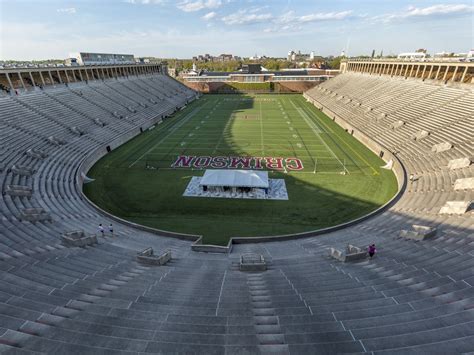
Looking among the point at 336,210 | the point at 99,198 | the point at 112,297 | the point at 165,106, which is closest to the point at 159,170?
the point at 99,198

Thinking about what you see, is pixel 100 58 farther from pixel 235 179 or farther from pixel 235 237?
pixel 235 237

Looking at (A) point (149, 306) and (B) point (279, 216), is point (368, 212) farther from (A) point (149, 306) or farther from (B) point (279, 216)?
(A) point (149, 306)

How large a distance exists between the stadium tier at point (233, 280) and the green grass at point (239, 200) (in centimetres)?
253

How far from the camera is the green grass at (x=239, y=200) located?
24.2 m

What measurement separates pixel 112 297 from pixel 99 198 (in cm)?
1878

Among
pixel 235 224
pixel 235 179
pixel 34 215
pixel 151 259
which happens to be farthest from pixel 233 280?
pixel 235 179

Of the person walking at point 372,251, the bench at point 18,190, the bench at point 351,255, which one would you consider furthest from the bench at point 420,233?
the bench at point 18,190

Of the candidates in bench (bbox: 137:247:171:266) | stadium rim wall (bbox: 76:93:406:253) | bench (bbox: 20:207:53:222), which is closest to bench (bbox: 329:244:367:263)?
stadium rim wall (bbox: 76:93:406:253)

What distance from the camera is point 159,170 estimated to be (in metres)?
34.6

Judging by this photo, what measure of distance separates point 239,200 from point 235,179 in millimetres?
2631

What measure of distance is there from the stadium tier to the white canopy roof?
8804mm

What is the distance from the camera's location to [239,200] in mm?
27469

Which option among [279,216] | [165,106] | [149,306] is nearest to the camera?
[149,306]

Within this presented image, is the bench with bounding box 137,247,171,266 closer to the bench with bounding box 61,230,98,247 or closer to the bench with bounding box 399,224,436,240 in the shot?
the bench with bounding box 61,230,98,247
